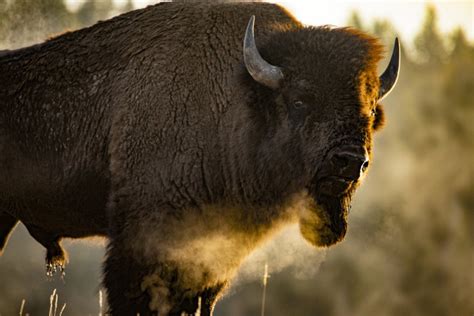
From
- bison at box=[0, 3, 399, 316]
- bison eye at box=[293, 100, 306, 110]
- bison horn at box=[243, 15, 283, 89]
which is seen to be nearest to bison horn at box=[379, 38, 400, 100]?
bison at box=[0, 3, 399, 316]

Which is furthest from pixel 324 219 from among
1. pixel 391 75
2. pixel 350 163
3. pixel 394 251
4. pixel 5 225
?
pixel 394 251

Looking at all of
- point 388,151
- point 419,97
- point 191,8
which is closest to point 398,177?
point 388,151

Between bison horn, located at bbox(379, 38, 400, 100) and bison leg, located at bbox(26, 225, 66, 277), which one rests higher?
bison horn, located at bbox(379, 38, 400, 100)

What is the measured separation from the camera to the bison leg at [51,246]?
21.2 ft

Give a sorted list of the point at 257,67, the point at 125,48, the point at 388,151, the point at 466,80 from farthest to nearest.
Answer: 1. the point at 466,80
2. the point at 388,151
3. the point at 125,48
4. the point at 257,67

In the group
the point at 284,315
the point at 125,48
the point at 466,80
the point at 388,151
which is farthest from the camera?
the point at 466,80

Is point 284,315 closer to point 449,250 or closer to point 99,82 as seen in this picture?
point 449,250

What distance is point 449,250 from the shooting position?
25.9m

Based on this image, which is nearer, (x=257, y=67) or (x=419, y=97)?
(x=257, y=67)

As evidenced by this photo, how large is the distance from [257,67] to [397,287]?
2040cm

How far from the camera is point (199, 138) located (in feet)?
18.4

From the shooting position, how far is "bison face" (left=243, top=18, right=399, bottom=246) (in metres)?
5.23

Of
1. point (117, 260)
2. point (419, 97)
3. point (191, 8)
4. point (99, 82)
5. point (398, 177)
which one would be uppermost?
point (419, 97)

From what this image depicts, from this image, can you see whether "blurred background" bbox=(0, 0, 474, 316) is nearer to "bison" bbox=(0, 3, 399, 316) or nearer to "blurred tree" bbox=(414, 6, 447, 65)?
"blurred tree" bbox=(414, 6, 447, 65)
